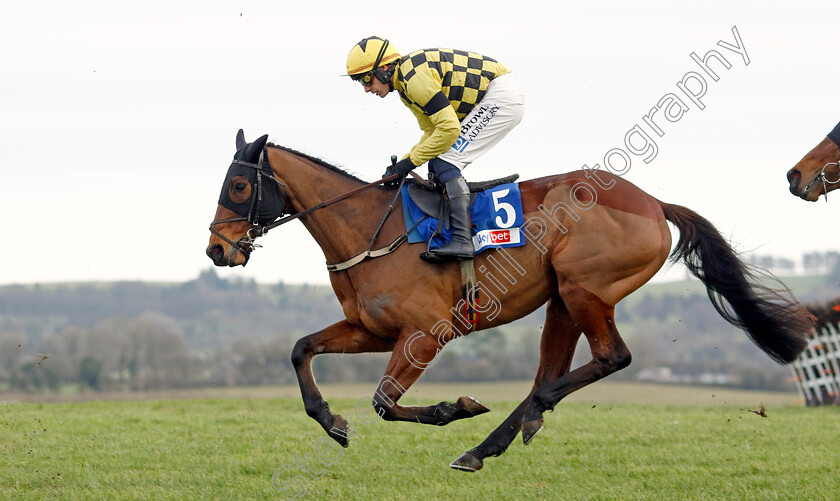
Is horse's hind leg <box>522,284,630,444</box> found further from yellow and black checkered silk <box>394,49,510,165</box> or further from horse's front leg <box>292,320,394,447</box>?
yellow and black checkered silk <box>394,49,510,165</box>

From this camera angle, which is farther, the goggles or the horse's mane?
the horse's mane

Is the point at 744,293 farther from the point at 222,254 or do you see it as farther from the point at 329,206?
the point at 222,254

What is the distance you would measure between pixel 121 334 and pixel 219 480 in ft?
89.0

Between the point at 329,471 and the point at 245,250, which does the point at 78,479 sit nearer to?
the point at 329,471

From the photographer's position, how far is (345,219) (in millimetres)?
6031

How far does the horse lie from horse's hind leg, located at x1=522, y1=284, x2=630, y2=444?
1499 millimetres

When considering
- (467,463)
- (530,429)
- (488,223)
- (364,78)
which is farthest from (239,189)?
(530,429)

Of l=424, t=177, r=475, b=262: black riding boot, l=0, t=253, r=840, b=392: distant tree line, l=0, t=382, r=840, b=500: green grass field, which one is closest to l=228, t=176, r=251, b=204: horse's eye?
l=424, t=177, r=475, b=262: black riding boot

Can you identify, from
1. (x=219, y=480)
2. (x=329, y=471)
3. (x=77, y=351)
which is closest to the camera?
(x=219, y=480)

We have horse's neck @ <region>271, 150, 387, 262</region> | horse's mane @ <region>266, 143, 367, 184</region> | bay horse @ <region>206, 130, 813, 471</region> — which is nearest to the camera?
bay horse @ <region>206, 130, 813, 471</region>

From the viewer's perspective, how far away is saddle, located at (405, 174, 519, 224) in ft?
19.2

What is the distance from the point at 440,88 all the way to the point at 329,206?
3.58 ft

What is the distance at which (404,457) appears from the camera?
25.6ft

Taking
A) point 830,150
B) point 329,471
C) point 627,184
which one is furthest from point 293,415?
point 830,150
